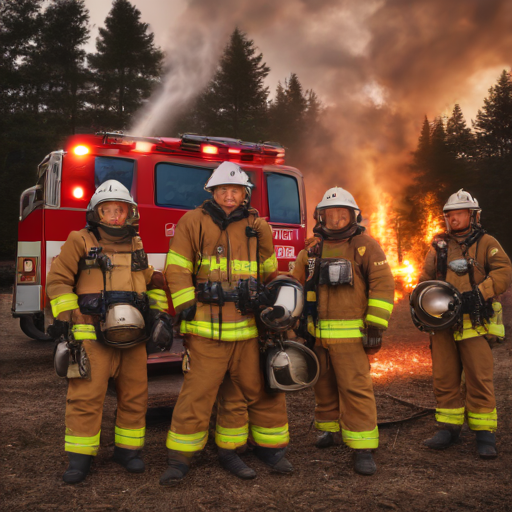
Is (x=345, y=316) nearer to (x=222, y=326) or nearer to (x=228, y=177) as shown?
(x=222, y=326)

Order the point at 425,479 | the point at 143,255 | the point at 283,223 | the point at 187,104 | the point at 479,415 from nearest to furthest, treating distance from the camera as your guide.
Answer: the point at 425,479
the point at 143,255
the point at 479,415
the point at 283,223
the point at 187,104

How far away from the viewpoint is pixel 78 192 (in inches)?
232

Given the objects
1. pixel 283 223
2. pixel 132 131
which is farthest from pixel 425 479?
pixel 132 131

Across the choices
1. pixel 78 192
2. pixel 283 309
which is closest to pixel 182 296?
pixel 283 309

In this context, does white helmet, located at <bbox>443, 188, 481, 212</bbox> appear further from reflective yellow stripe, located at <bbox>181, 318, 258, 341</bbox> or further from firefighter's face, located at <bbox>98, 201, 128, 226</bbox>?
firefighter's face, located at <bbox>98, 201, 128, 226</bbox>

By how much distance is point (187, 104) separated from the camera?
38.3 metres

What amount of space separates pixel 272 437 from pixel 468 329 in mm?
1737

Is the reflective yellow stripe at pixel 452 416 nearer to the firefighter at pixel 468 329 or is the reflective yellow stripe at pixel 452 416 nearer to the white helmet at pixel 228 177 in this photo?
the firefighter at pixel 468 329

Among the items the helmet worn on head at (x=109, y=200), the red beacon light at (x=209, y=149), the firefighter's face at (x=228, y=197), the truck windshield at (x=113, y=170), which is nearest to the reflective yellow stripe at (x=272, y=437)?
the firefighter's face at (x=228, y=197)

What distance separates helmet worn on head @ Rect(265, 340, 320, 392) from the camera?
11.6 ft

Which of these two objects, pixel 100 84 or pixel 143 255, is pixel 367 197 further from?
pixel 143 255

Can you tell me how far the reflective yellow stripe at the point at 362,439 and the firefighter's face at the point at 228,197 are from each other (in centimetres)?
180

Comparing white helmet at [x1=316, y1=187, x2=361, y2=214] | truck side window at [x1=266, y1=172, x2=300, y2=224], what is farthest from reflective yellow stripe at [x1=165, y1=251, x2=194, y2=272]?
truck side window at [x1=266, y1=172, x2=300, y2=224]

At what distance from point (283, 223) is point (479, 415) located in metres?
3.89
